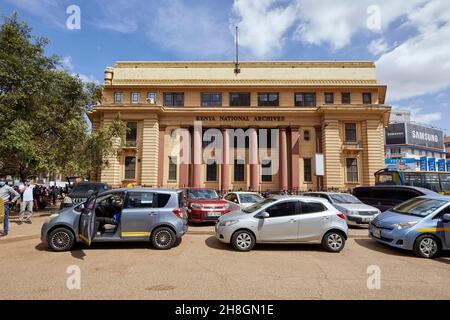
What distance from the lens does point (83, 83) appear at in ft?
51.6

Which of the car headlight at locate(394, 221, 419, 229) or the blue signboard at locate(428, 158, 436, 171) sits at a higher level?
the blue signboard at locate(428, 158, 436, 171)

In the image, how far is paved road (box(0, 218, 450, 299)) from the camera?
14.6ft

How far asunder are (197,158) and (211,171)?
217 cm

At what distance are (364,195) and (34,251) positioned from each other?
16.0 metres

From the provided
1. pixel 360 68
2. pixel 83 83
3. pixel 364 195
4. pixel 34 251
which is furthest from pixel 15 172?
pixel 360 68

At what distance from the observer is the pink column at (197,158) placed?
1049 inches

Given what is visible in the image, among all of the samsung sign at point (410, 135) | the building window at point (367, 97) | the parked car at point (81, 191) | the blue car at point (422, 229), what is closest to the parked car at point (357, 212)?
the blue car at point (422, 229)

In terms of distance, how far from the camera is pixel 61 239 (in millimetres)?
7043

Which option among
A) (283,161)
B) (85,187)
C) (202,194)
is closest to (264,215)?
(202,194)

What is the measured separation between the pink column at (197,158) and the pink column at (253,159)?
537 centimetres

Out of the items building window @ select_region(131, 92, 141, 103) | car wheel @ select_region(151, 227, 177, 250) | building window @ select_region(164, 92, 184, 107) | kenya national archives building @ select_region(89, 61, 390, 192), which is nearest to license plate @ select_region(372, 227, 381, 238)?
car wheel @ select_region(151, 227, 177, 250)

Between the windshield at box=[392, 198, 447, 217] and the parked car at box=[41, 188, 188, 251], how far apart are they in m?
7.06

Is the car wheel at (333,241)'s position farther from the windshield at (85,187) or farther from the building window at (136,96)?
the building window at (136,96)

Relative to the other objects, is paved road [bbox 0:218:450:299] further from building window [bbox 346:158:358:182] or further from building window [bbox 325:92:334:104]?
building window [bbox 325:92:334:104]
